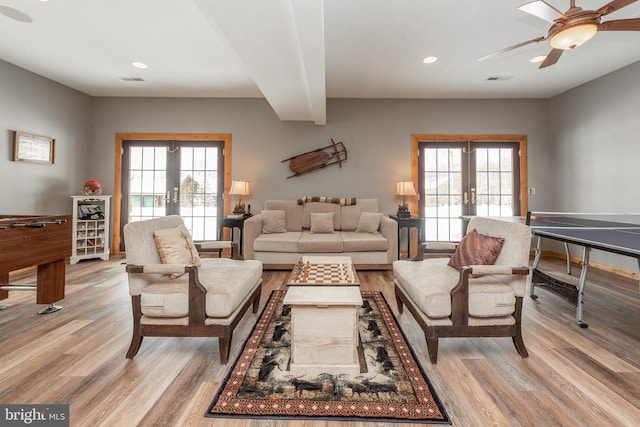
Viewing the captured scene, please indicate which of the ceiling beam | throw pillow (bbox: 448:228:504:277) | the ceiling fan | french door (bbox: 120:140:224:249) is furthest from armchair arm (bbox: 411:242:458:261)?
french door (bbox: 120:140:224:249)

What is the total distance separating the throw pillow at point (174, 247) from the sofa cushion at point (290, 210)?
8.28ft

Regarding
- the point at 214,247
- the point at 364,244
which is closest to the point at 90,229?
the point at 214,247

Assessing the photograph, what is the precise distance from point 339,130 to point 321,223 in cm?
182

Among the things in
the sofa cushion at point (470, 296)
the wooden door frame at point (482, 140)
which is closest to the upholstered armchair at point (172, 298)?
the sofa cushion at point (470, 296)

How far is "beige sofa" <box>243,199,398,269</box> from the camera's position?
159 inches

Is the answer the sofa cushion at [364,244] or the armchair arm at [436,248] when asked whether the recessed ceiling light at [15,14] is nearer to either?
the sofa cushion at [364,244]

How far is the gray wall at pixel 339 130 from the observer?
5.24 metres

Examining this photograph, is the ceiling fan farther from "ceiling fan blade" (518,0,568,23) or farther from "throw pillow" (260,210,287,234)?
"throw pillow" (260,210,287,234)

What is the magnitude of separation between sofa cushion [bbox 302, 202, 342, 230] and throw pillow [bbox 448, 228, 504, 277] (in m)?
2.60

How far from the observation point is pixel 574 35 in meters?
2.14

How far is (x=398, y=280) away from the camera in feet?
8.27

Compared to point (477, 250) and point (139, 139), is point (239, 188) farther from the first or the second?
point (477, 250)

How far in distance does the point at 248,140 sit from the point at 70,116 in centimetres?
288

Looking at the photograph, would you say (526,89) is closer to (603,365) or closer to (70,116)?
(603,365)
